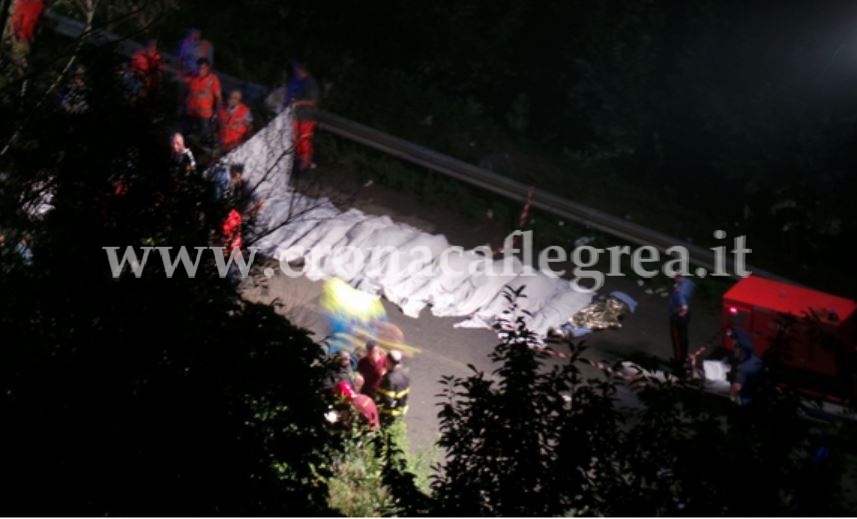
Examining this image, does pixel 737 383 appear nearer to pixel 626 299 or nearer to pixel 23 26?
pixel 626 299

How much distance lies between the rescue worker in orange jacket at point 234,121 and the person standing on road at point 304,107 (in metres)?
0.64

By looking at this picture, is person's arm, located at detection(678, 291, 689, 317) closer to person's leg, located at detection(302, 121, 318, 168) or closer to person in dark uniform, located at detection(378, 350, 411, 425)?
person in dark uniform, located at detection(378, 350, 411, 425)

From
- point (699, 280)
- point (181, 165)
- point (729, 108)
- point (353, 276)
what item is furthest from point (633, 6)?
point (181, 165)

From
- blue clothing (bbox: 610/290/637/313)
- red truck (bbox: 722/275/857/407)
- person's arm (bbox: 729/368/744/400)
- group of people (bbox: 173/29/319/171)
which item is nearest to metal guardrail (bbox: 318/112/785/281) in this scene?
group of people (bbox: 173/29/319/171)

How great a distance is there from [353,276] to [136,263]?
6019 mm

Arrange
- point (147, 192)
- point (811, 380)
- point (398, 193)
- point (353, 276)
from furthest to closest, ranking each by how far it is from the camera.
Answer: point (398, 193) < point (353, 276) < point (811, 380) < point (147, 192)

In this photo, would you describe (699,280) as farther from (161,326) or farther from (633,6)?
(161,326)

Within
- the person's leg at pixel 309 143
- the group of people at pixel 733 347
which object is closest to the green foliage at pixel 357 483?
the group of people at pixel 733 347

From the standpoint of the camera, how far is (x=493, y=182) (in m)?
15.1

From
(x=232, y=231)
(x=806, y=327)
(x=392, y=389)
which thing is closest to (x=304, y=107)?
(x=392, y=389)

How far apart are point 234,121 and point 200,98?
1453 mm

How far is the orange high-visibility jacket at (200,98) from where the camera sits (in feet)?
45.9

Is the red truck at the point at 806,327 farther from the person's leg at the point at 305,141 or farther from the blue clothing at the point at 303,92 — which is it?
the blue clothing at the point at 303,92

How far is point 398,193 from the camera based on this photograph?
15.3 meters
